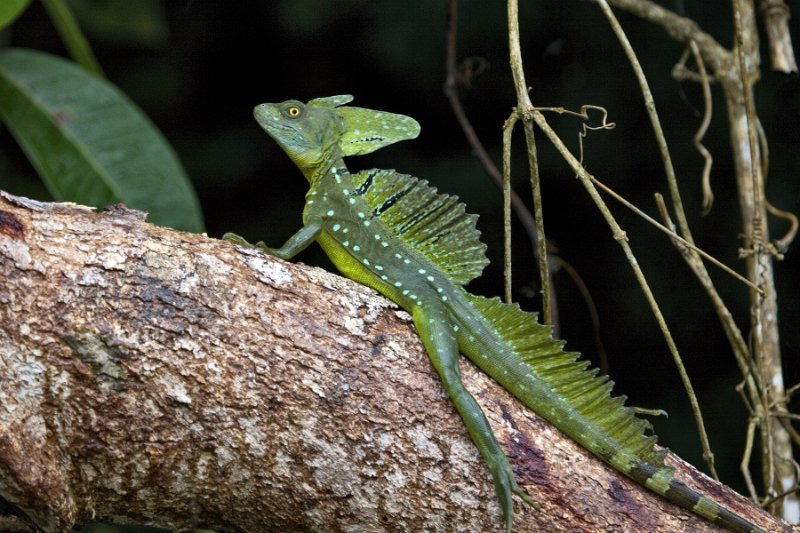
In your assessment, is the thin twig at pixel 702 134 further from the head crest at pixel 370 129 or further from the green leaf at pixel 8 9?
the green leaf at pixel 8 9

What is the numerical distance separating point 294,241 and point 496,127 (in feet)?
7.15

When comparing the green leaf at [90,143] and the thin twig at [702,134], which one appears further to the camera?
the green leaf at [90,143]

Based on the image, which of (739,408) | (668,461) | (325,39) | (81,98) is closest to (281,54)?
(325,39)

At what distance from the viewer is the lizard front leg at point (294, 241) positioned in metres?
2.43

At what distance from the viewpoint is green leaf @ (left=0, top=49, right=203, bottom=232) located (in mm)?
3316

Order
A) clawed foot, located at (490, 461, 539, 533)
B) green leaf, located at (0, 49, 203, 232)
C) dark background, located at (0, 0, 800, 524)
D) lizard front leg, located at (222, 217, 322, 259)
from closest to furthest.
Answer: clawed foot, located at (490, 461, 539, 533) → lizard front leg, located at (222, 217, 322, 259) → green leaf, located at (0, 49, 203, 232) → dark background, located at (0, 0, 800, 524)

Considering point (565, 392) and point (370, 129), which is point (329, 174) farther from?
point (565, 392)

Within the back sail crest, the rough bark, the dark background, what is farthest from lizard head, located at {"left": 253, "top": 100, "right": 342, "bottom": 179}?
the dark background

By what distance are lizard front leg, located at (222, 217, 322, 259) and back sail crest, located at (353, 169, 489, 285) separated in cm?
17

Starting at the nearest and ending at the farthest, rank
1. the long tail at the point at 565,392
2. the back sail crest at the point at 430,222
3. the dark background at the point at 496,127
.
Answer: the long tail at the point at 565,392, the back sail crest at the point at 430,222, the dark background at the point at 496,127

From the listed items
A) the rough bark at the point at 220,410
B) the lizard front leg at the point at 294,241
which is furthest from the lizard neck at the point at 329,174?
the rough bark at the point at 220,410

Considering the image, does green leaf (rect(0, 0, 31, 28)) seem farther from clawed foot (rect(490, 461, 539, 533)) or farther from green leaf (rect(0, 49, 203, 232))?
clawed foot (rect(490, 461, 539, 533))

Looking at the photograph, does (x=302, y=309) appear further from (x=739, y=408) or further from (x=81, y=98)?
(x=739, y=408)

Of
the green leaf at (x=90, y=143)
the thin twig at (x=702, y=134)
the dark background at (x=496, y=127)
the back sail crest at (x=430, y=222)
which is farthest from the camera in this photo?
the dark background at (x=496, y=127)
